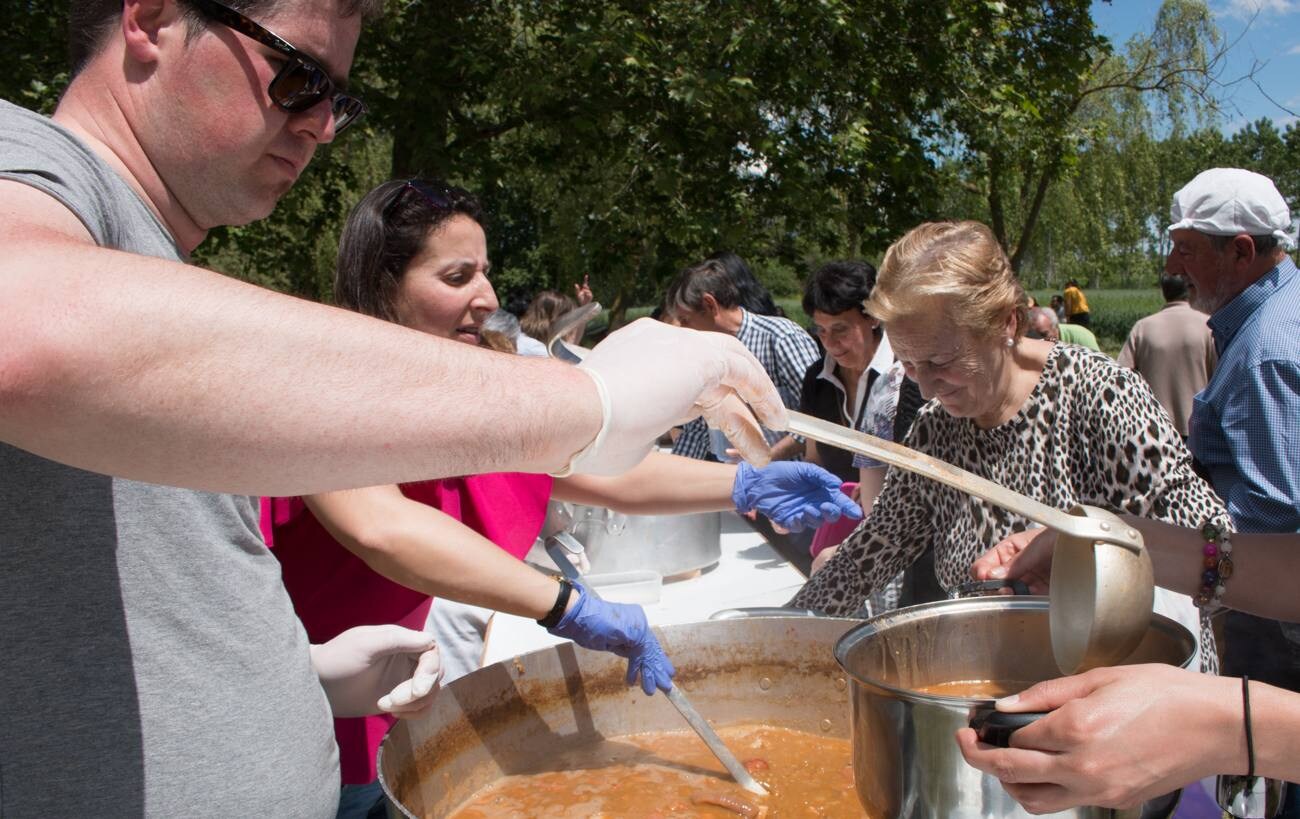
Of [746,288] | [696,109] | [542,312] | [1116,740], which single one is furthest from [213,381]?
[696,109]

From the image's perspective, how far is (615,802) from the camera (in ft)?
4.49

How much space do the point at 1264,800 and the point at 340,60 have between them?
137cm

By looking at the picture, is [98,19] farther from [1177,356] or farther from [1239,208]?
[1177,356]

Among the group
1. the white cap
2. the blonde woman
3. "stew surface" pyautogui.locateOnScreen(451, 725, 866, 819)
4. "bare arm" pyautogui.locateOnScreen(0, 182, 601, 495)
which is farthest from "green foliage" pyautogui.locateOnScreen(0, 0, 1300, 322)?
"bare arm" pyautogui.locateOnScreen(0, 182, 601, 495)

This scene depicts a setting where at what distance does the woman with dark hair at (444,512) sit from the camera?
1.50 meters

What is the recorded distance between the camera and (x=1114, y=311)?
29984mm

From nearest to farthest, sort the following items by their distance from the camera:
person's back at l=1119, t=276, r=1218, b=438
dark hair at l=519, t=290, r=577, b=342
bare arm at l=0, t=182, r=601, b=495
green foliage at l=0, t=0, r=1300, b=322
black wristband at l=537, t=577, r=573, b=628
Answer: bare arm at l=0, t=182, r=601, b=495 < black wristband at l=537, t=577, r=573, b=628 < person's back at l=1119, t=276, r=1218, b=438 < dark hair at l=519, t=290, r=577, b=342 < green foliage at l=0, t=0, r=1300, b=322

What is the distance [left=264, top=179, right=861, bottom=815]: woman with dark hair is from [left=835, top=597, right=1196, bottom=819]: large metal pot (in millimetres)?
386

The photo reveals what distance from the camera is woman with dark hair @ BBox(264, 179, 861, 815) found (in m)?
1.50

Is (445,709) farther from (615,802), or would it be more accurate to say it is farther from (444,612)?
(444,612)

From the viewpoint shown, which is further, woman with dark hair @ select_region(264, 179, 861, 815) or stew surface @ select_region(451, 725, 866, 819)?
woman with dark hair @ select_region(264, 179, 861, 815)

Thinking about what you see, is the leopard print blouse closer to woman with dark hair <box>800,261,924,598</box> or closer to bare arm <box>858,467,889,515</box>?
bare arm <box>858,467,889,515</box>

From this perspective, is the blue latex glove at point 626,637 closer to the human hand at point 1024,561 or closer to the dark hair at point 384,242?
the human hand at point 1024,561

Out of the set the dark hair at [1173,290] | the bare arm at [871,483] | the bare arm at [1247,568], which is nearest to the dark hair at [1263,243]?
the bare arm at [871,483]
